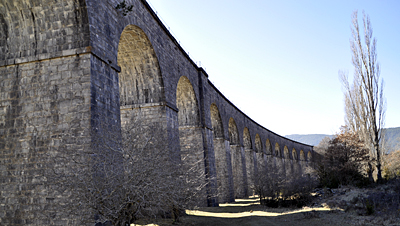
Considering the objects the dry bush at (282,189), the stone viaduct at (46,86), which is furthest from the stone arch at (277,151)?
the stone viaduct at (46,86)

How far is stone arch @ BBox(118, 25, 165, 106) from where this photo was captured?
11.3 m

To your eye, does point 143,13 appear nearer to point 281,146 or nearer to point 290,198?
point 290,198

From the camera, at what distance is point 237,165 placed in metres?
24.2

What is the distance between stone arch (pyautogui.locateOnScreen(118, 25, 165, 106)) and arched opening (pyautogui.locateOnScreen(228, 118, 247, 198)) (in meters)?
12.9

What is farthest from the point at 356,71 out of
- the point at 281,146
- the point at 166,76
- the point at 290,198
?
the point at 281,146

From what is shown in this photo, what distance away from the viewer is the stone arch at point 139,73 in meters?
11.3

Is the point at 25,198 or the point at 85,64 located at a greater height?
the point at 85,64

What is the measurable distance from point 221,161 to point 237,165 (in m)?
3.95

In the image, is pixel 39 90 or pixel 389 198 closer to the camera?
pixel 39 90

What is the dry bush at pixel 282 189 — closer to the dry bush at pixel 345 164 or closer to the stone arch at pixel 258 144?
the dry bush at pixel 345 164

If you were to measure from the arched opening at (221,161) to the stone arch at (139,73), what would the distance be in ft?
26.9

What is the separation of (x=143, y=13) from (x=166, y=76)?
2.66m

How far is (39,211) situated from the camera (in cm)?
686

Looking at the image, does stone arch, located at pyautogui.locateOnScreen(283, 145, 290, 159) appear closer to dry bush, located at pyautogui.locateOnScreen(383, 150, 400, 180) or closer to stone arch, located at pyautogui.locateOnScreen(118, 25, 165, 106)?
dry bush, located at pyautogui.locateOnScreen(383, 150, 400, 180)
